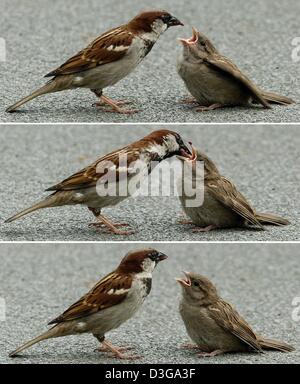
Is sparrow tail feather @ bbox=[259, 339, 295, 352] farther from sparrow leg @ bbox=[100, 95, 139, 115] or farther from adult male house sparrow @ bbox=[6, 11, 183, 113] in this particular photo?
adult male house sparrow @ bbox=[6, 11, 183, 113]

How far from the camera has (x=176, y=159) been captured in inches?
514

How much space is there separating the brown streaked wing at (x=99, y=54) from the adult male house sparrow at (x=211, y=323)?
1.54 meters

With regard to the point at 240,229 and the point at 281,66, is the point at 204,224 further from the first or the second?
the point at 281,66

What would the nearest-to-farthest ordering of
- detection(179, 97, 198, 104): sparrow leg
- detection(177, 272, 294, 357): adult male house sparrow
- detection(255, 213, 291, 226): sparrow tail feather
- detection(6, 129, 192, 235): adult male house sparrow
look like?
detection(177, 272, 294, 357): adult male house sparrow → detection(6, 129, 192, 235): adult male house sparrow → detection(255, 213, 291, 226): sparrow tail feather → detection(179, 97, 198, 104): sparrow leg

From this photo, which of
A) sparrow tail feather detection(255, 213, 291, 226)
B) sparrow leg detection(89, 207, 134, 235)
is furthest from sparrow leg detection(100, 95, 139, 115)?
sparrow tail feather detection(255, 213, 291, 226)

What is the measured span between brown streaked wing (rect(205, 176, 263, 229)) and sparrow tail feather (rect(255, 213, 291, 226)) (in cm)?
14

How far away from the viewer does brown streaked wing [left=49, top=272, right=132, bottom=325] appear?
12141mm

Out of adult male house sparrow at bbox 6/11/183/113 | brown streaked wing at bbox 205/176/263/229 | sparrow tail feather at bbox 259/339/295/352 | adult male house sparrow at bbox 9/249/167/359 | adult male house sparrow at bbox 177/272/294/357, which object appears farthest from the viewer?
adult male house sparrow at bbox 6/11/183/113

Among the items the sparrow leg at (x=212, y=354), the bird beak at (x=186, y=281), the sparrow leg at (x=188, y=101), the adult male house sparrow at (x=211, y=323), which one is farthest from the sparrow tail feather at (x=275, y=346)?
the sparrow leg at (x=188, y=101)

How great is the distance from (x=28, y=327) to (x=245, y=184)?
2033 millimetres

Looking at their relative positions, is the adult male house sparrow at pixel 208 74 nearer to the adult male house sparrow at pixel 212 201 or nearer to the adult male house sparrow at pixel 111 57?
the adult male house sparrow at pixel 111 57

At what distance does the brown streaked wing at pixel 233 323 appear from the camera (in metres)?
12.2

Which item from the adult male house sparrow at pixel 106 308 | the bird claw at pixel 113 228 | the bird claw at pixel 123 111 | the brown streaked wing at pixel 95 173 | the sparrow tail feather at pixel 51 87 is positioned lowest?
the adult male house sparrow at pixel 106 308

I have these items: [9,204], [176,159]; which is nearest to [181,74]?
[176,159]
